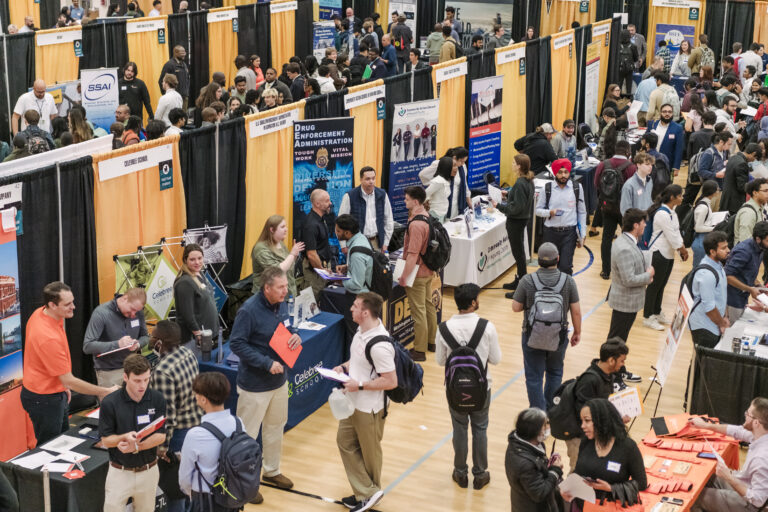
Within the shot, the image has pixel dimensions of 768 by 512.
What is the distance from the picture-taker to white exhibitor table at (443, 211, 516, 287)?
1043 cm

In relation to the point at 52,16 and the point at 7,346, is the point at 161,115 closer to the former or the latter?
the point at 7,346

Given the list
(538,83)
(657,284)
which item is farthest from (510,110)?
(657,284)

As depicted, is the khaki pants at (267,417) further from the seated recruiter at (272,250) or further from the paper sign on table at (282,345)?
the seated recruiter at (272,250)

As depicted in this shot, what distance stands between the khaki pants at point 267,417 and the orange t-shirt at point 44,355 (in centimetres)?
115

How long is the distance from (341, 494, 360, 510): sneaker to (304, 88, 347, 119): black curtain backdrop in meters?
4.10

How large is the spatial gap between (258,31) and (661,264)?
10.8m

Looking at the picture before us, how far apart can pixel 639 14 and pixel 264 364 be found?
17179 mm

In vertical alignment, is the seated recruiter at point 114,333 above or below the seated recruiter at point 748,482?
above

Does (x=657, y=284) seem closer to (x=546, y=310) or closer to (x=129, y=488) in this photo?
(x=546, y=310)

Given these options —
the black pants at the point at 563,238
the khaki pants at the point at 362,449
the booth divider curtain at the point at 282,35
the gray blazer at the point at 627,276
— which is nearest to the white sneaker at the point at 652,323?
the black pants at the point at 563,238

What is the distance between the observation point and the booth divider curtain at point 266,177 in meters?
8.89

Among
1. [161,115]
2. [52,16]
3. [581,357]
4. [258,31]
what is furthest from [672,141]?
[52,16]

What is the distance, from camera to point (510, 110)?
13.7m

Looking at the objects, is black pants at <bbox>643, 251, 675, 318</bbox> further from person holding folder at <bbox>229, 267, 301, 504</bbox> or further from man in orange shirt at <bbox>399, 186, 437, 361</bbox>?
person holding folder at <bbox>229, 267, 301, 504</bbox>
